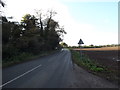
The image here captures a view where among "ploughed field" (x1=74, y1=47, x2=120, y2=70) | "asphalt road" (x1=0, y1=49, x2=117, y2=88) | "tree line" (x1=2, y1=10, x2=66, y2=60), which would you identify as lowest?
"ploughed field" (x1=74, y1=47, x2=120, y2=70)

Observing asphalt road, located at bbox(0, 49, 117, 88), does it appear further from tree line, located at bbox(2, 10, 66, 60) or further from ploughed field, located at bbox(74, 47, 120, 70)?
tree line, located at bbox(2, 10, 66, 60)

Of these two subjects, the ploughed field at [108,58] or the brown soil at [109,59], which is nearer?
the brown soil at [109,59]

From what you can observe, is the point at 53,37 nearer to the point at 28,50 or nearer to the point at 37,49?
the point at 37,49

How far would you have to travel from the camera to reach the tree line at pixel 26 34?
838 inches

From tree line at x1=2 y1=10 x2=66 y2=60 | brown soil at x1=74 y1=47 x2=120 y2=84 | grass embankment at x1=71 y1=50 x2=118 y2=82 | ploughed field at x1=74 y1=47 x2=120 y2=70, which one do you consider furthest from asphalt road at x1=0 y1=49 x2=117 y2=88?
tree line at x1=2 y1=10 x2=66 y2=60

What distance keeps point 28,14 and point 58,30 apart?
57.5 feet

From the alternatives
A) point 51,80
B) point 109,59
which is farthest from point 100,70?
point 109,59

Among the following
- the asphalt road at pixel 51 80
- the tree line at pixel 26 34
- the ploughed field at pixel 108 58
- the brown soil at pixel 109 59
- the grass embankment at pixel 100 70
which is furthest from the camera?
the tree line at pixel 26 34

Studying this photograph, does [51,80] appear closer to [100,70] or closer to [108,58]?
[100,70]

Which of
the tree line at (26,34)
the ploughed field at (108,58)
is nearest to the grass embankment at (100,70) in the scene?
the ploughed field at (108,58)

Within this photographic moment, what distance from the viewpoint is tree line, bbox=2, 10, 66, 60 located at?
69.9 ft

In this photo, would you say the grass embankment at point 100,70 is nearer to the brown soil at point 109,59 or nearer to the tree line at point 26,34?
the brown soil at point 109,59

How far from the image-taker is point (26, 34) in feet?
102

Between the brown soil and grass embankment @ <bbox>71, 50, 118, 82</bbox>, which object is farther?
the brown soil
